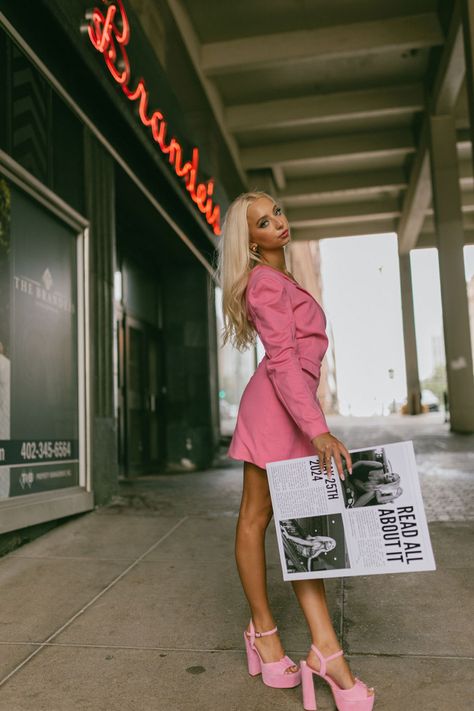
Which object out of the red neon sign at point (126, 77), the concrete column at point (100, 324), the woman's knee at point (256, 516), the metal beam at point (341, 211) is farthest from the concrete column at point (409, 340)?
the woman's knee at point (256, 516)

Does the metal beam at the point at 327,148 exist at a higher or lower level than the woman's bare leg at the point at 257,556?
higher

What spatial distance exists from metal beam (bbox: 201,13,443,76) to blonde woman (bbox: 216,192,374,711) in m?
9.73

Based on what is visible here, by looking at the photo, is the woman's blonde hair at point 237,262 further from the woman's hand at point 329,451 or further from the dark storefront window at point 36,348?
the dark storefront window at point 36,348

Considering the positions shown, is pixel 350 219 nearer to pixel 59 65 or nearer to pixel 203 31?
pixel 203 31

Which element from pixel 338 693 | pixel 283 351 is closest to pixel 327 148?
pixel 283 351

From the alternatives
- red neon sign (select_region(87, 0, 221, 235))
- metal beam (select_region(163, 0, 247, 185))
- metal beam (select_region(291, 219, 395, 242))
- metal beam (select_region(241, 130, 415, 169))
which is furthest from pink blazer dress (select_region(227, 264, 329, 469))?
metal beam (select_region(291, 219, 395, 242))

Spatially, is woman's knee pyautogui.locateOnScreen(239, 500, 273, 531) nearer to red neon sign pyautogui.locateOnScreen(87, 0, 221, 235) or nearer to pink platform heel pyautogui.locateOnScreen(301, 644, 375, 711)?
pink platform heel pyautogui.locateOnScreen(301, 644, 375, 711)

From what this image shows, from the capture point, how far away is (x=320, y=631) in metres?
2.05

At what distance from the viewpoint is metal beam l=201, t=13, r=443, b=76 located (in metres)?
10.6

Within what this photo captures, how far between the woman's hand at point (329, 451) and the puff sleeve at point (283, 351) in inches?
1.0

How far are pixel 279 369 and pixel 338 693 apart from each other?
109 centimetres

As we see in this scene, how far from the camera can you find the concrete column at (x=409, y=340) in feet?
82.1

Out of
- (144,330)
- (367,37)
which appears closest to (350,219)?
(367,37)

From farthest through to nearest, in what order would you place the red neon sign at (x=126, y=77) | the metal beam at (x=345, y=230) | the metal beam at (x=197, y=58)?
the metal beam at (x=345, y=230) → the metal beam at (x=197, y=58) → the red neon sign at (x=126, y=77)
